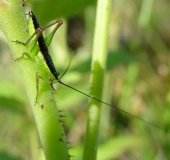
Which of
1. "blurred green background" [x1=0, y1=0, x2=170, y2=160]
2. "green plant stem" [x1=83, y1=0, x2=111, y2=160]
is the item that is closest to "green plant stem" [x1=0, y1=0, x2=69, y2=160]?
"green plant stem" [x1=83, y1=0, x2=111, y2=160]

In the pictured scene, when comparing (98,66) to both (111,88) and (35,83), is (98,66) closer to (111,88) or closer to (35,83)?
(35,83)

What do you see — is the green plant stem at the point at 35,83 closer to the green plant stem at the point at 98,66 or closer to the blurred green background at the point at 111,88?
the green plant stem at the point at 98,66

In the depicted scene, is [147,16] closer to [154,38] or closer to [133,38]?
[133,38]

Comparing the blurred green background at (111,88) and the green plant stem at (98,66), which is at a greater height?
the blurred green background at (111,88)

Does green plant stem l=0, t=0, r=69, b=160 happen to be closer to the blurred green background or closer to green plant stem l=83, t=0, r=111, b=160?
green plant stem l=83, t=0, r=111, b=160

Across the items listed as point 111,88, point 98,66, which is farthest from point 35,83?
point 111,88

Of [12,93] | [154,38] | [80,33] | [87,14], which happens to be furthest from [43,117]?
[80,33]

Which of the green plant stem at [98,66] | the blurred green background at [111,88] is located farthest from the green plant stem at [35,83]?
the blurred green background at [111,88]
